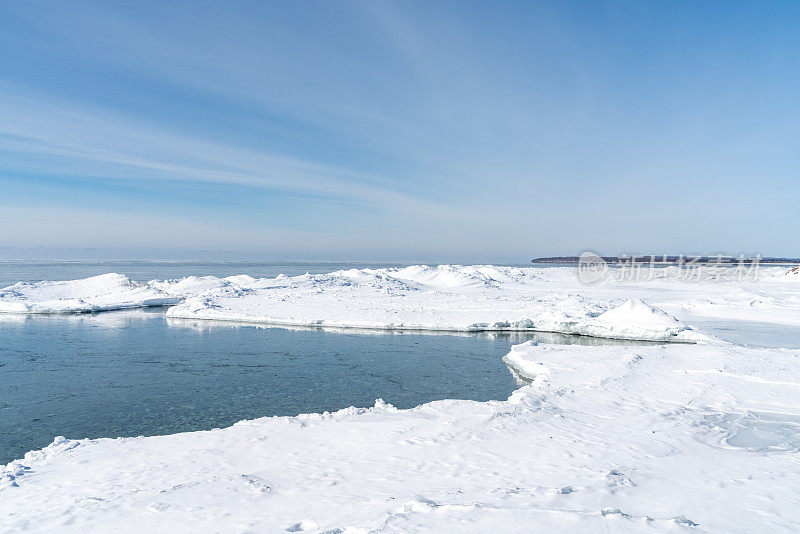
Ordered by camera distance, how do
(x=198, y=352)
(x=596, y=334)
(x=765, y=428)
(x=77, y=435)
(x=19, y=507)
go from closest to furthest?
1. (x=19, y=507)
2. (x=765, y=428)
3. (x=77, y=435)
4. (x=198, y=352)
5. (x=596, y=334)

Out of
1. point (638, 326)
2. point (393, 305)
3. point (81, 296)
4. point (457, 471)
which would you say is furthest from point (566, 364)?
point (81, 296)

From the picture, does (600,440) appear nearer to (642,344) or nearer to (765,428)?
(765,428)

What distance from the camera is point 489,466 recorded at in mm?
6469

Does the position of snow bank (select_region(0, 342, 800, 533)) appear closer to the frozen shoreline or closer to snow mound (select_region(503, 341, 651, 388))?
snow mound (select_region(503, 341, 651, 388))

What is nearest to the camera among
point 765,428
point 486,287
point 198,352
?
point 765,428

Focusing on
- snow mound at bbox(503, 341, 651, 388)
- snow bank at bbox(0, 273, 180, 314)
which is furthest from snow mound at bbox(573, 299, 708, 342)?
snow bank at bbox(0, 273, 180, 314)

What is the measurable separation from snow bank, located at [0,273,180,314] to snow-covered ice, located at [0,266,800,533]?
71.3ft

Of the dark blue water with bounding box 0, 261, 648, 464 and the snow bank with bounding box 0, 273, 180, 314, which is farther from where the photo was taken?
the snow bank with bounding box 0, 273, 180, 314

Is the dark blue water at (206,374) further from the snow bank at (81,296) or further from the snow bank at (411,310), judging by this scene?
the snow bank at (81,296)

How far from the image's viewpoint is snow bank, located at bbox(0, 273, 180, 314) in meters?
25.0

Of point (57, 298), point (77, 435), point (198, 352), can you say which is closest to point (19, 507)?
point (77, 435)

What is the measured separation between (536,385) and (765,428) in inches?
A: 176

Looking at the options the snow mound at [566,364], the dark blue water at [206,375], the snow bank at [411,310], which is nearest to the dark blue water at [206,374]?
the dark blue water at [206,375]

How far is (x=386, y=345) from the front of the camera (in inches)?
706
